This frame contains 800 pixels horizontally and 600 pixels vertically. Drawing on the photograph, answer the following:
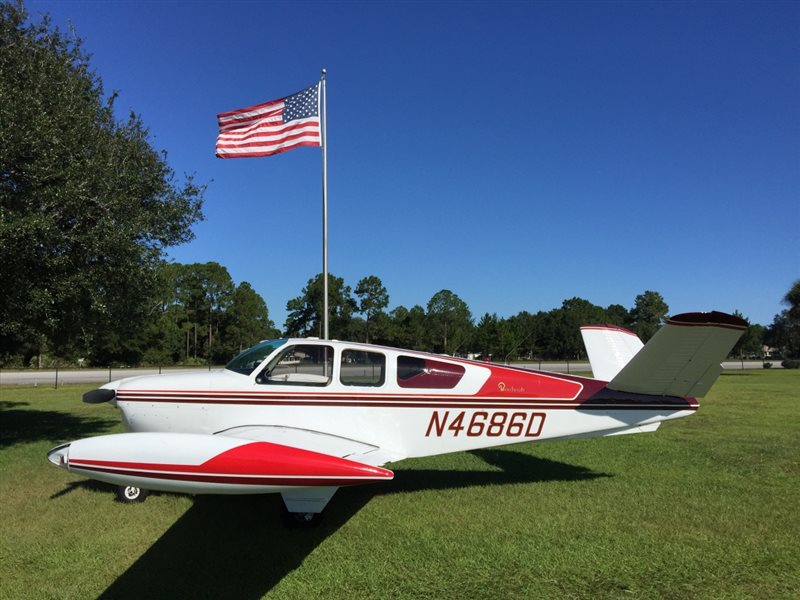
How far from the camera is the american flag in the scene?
11.3m

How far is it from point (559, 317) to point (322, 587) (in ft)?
308

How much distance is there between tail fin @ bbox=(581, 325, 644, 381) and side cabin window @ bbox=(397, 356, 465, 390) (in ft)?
8.21

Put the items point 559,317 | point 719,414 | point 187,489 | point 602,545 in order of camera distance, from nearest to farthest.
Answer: point 187,489
point 602,545
point 719,414
point 559,317

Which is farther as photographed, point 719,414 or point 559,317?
point 559,317

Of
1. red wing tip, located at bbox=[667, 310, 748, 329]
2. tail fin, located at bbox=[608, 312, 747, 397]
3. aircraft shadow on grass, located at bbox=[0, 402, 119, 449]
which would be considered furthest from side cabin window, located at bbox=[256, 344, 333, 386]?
aircraft shadow on grass, located at bbox=[0, 402, 119, 449]

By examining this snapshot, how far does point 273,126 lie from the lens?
A: 37.7 feet


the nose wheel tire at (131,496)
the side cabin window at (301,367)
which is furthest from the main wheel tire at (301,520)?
the nose wheel tire at (131,496)

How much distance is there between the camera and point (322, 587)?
4.03 meters

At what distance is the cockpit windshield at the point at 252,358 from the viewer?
5.80m

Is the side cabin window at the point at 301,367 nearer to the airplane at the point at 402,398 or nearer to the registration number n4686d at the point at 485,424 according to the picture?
the airplane at the point at 402,398

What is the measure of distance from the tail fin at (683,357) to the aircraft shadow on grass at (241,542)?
1.99 metres

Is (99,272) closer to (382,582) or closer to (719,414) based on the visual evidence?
(382,582)

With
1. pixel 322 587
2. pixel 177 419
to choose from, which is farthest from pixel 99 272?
pixel 322 587

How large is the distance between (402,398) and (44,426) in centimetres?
1048
